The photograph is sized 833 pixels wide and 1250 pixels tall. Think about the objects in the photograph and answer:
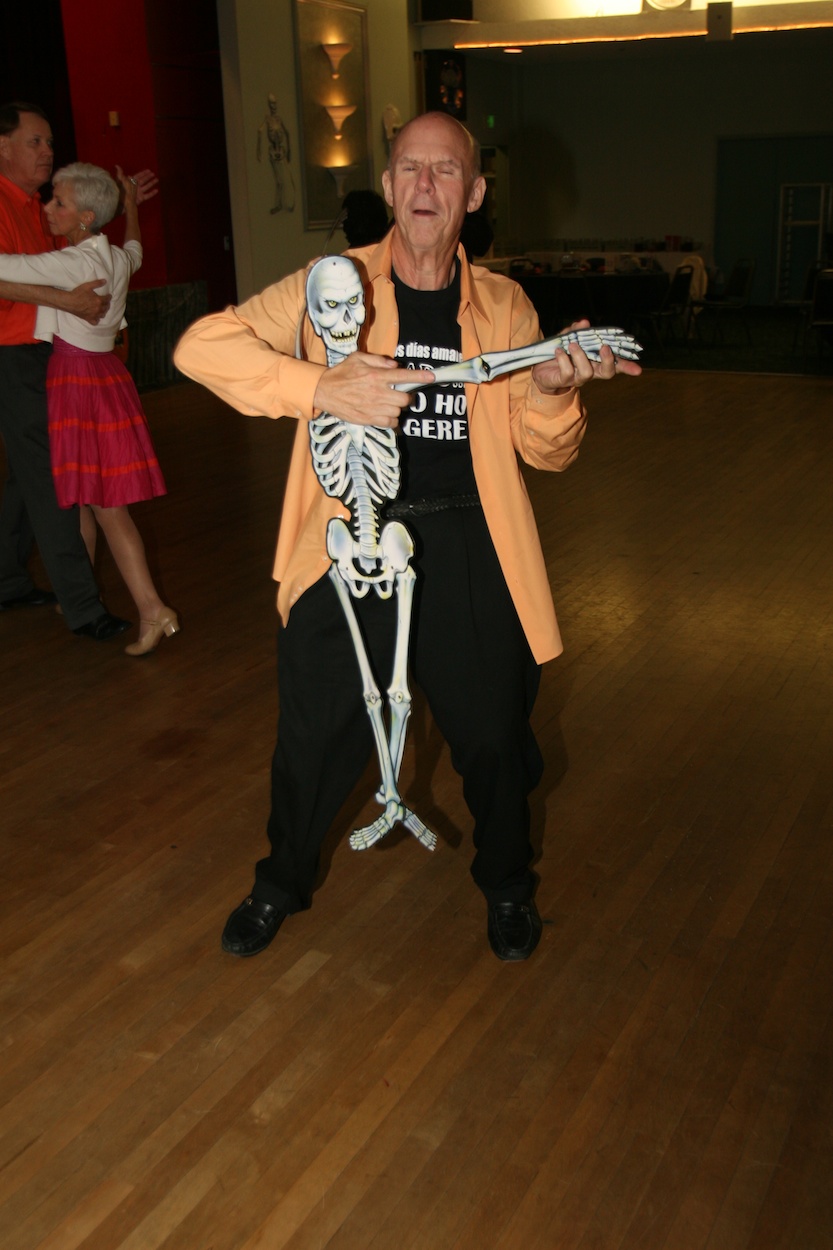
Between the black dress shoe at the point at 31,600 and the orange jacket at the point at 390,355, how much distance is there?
2.63 meters

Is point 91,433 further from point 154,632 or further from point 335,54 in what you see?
point 335,54

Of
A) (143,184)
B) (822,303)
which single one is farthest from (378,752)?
(822,303)

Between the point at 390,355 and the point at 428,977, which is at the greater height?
the point at 390,355

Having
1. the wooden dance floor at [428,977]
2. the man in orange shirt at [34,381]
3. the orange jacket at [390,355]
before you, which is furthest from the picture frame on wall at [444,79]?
the orange jacket at [390,355]

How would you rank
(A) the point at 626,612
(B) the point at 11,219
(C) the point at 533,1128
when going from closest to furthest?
(C) the point at 533,1128 → (B) the point at 11,219 → (A) the point at 626,612

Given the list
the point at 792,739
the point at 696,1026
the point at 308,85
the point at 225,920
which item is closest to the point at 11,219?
the point at 225,920

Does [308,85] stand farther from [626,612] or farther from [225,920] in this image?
[225,920]

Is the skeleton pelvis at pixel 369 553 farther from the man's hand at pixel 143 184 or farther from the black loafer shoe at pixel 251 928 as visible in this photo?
the man's hand at pixel 143 184

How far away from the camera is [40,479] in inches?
160

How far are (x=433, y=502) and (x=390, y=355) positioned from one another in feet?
0.86

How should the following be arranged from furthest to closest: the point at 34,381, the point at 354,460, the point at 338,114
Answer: the point at 338,114, the point at 34,381, the point at 354,460

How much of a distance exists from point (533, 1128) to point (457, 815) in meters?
1.12

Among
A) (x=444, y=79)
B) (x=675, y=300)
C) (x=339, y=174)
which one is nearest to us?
(x=339, y=174)

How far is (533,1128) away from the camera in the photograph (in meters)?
1.97
